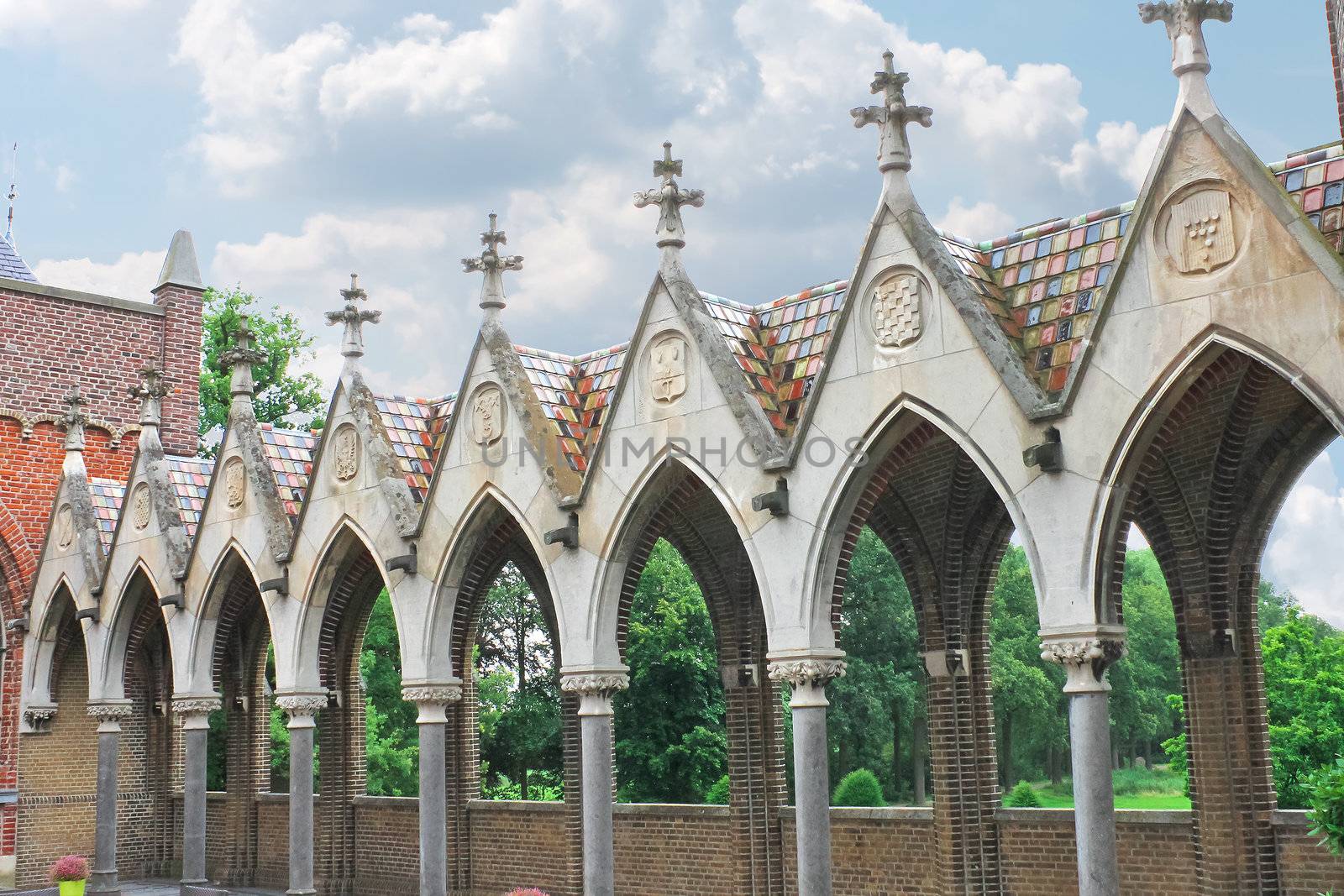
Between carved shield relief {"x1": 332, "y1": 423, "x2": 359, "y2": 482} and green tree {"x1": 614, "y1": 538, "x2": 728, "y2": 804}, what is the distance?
17489 mm

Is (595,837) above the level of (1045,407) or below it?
below

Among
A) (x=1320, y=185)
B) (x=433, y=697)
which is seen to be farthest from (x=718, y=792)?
(x=1320, y=185)

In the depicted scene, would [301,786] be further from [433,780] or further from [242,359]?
[242,359]

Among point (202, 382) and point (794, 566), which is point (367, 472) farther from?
point (202, 382)

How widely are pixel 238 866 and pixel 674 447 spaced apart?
12084 mm

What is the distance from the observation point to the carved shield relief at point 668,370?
12.8 meters

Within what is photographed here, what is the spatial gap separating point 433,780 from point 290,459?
19.1 ft

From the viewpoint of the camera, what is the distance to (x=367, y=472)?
52.1 ft

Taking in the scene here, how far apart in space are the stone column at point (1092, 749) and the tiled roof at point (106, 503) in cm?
1486

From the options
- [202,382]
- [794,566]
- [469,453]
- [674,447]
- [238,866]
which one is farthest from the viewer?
[202,382]

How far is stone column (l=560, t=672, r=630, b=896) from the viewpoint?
42.4 feet

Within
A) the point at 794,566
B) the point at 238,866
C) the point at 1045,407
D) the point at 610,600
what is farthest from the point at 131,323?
the point at 1045,407

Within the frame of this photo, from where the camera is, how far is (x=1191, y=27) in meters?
9.73

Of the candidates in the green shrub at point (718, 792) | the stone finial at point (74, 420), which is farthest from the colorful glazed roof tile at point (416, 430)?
the green shrub at point (718, 792)
